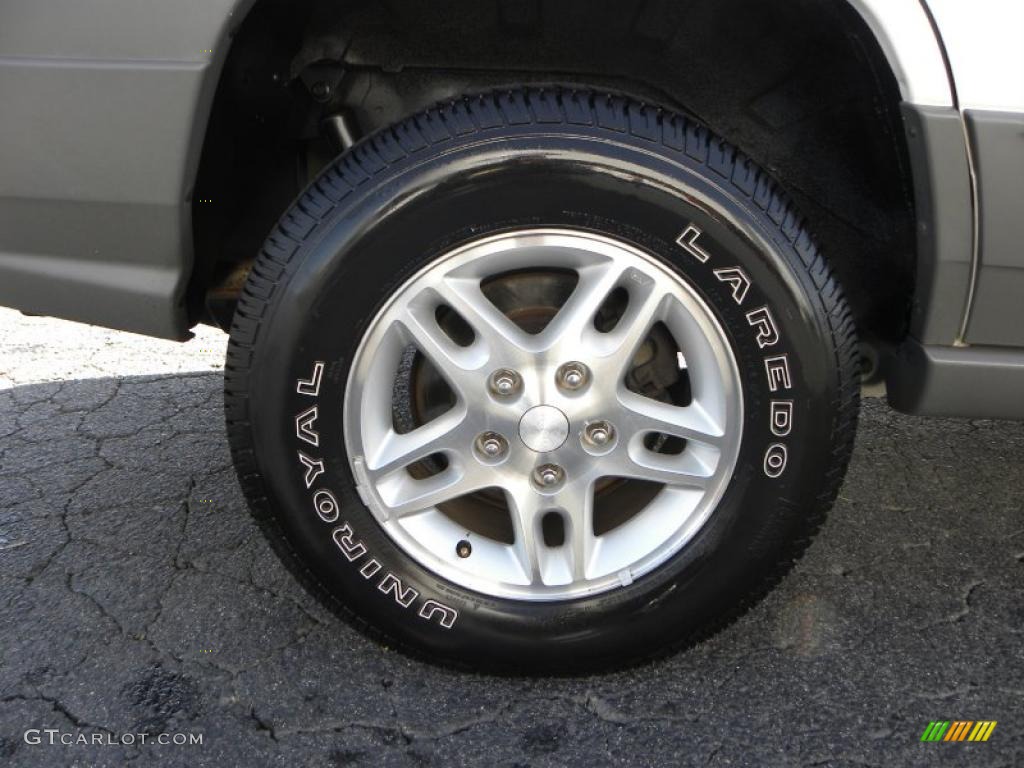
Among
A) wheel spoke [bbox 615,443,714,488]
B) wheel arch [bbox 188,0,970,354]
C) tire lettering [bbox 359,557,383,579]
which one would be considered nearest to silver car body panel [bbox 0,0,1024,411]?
wheel arch [bbox 188,0,970,354]

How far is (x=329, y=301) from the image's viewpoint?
1589mm

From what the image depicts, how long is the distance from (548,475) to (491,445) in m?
0.12

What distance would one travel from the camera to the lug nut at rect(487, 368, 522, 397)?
1662 mm

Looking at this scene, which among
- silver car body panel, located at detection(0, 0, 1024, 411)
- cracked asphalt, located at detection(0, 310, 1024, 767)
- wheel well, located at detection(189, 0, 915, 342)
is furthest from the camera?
wheel well, located at detection(189, 0, 915, 342)

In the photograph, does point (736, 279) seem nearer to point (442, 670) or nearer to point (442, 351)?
point (442, 351)

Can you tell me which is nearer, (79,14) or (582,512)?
(79,14)

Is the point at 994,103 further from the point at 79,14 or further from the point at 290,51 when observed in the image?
the point at 79,14

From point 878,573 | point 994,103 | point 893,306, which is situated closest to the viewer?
point 994,103

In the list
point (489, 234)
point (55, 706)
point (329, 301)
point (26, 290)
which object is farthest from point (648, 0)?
point (55, 706)

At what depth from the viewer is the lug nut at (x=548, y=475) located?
170 centimetres

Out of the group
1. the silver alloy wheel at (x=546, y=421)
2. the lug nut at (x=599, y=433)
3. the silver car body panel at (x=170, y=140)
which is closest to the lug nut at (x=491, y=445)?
the silver alloy wheel at (x=546, y=421)

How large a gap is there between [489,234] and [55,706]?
112cm

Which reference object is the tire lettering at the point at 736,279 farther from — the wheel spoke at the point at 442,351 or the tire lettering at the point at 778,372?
the wheel spoke at the point at 442,351

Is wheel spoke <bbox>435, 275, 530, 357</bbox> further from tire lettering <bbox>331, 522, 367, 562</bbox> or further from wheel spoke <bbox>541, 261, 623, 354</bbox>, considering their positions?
tire lettering <bbox>331, 522, 367, 562</bbox>
